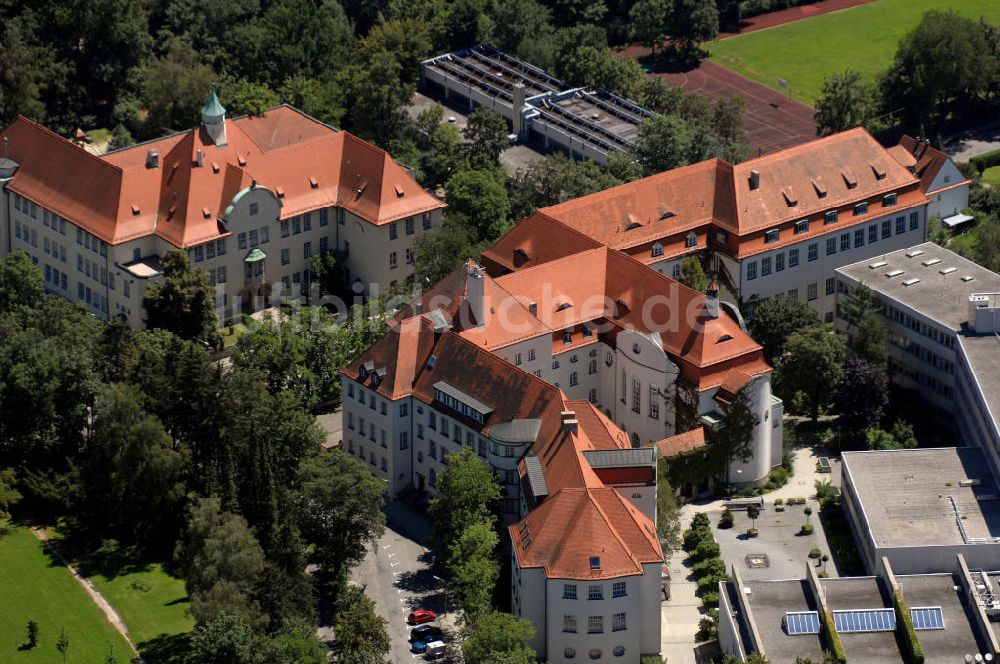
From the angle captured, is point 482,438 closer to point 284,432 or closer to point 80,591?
point 284,432

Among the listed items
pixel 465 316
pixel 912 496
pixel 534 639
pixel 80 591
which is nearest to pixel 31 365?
pixel 80 591

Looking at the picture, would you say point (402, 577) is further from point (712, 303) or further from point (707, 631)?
point (712, 303)

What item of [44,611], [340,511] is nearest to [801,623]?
[340,511]

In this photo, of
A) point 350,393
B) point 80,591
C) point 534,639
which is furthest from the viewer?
point 350,393

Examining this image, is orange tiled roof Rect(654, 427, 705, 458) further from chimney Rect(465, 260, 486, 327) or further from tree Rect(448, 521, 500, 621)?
tree Rect(448, 521, 500, 621)

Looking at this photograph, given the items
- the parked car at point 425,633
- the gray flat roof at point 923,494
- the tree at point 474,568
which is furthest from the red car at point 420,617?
the gray flat roof at point 923,494
